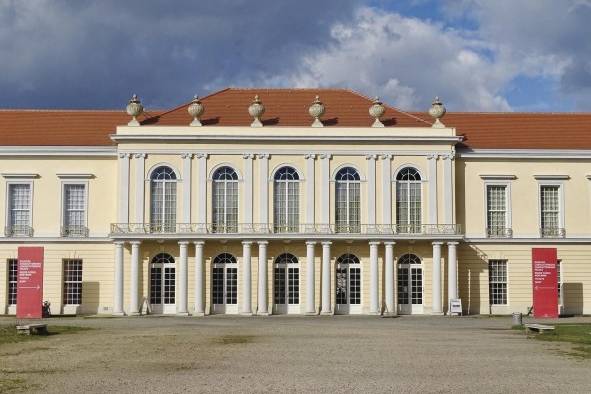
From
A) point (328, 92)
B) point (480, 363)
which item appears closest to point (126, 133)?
point (328, 92)

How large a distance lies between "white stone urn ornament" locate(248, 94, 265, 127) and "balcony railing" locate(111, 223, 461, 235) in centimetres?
477

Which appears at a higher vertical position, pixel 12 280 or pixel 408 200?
pixel 408 200

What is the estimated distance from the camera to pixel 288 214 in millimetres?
42781

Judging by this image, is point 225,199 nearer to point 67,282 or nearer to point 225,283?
point 225,283

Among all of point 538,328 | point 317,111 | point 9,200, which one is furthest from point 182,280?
point 538,328

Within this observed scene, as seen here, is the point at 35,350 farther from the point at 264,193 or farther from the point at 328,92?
the point at 328,92

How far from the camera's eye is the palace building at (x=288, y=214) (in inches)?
1666

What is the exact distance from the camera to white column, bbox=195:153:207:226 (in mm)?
42500

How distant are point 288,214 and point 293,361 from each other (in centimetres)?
2300

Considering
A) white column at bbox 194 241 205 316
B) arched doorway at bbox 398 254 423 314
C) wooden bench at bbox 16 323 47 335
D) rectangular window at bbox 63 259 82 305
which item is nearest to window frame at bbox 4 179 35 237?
rectangular window at bbox 63 259 82 305

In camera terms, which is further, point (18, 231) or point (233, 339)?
point (18, 231)

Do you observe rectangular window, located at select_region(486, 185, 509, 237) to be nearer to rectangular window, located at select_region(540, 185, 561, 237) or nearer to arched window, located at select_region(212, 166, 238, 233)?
rectangular window, located at select_region(540, 185, 561, 237)

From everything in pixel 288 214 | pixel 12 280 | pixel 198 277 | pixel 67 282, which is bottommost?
pixel 67 282

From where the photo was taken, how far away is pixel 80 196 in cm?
4400
